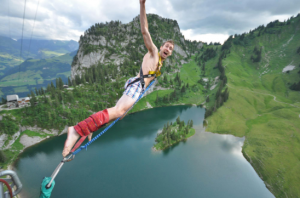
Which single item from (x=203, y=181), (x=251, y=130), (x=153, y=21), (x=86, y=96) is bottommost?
(x=203, y=181)

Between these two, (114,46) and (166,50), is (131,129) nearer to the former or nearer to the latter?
(166,50)

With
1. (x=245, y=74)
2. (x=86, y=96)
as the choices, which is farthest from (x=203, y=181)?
(x=245, y=74)

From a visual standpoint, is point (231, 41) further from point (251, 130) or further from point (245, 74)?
point (251, 130)

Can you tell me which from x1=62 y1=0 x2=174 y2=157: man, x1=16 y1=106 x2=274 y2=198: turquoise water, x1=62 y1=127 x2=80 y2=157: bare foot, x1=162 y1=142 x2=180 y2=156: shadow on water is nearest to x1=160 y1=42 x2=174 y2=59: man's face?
x1=62 y1=0 x2=174 y2=157: man

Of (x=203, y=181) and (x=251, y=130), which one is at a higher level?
(x=251, y=130)

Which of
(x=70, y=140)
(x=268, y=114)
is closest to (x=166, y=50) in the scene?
(x=70, y=140)

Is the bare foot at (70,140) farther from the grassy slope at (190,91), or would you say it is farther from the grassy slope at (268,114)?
the grassy slope at (190,91)

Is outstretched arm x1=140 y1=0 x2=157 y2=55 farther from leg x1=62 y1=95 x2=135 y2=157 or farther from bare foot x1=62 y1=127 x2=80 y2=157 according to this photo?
bare foot x1=62 y1=127 x2=80 y2=157
